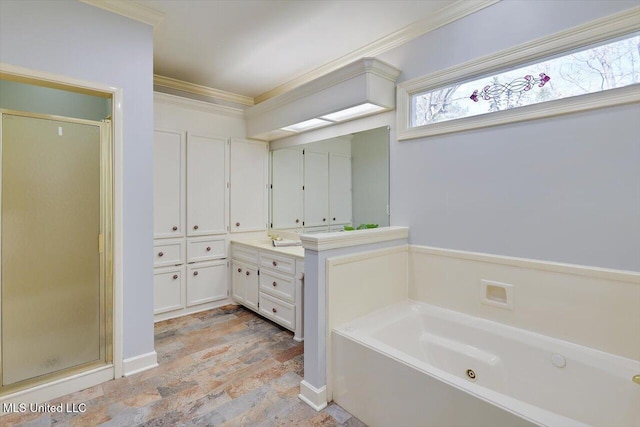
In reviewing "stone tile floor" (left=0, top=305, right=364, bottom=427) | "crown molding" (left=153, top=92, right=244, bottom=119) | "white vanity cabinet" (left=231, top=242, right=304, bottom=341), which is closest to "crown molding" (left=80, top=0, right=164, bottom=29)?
"crown molding" (left=153, top=92, right=244, bottom=119)

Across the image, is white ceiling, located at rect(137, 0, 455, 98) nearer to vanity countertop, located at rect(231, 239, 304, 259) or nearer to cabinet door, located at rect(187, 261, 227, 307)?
vanity countertop, located at rect(231, 239, 304, 259)

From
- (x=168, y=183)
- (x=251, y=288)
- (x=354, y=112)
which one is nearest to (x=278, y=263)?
(x=251, y=288)

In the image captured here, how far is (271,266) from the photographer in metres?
3.15

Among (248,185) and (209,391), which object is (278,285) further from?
(248,185)

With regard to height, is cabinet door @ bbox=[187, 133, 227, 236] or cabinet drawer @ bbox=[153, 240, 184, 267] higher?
cabinet door @ bbox=[187, 133, 227, 236]

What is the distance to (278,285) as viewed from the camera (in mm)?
3070

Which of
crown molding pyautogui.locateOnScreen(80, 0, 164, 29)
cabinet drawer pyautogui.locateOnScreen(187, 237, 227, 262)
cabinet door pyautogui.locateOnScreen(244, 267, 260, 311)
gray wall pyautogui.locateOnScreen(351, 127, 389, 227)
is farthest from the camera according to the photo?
cabinet drawer pyautogui.locateOnScreen(187, 237, 227, 262)

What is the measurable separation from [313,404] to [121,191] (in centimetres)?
192

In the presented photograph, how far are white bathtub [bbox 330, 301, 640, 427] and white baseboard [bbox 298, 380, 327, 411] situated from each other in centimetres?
7

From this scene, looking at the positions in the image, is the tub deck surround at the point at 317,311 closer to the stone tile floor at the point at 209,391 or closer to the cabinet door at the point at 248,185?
the stone tile floor at the point at 209,391

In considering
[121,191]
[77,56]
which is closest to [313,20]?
[77,56]

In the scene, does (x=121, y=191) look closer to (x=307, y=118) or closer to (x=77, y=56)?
(x=77, y=56)

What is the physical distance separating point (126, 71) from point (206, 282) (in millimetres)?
2238

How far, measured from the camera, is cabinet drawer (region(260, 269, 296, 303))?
2.92 meters
